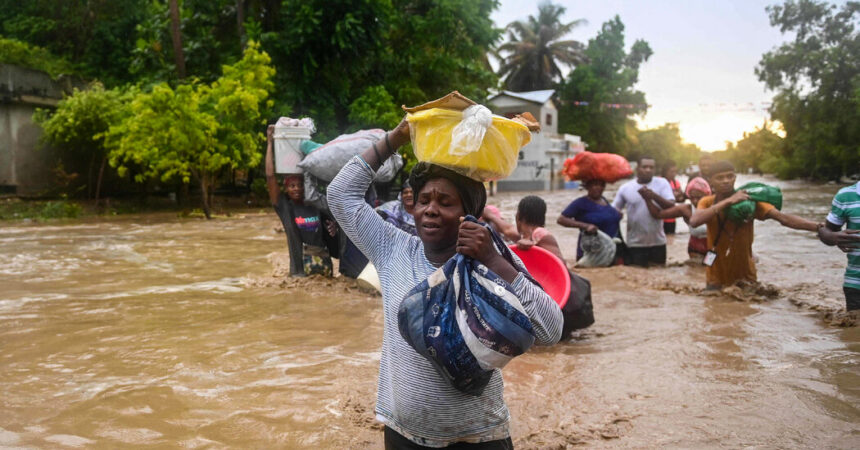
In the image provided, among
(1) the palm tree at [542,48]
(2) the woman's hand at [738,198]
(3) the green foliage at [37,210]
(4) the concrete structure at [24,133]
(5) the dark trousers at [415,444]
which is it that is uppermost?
(1) the palm tree at [542,48]

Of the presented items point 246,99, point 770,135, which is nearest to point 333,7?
point 246,99

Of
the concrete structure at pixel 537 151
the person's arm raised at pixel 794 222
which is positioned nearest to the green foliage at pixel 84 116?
the person's arm raised at pixel 794 222

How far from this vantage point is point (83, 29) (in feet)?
84.0

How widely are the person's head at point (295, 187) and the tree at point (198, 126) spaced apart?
10657mm

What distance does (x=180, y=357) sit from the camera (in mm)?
4758

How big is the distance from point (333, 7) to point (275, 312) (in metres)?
14.9

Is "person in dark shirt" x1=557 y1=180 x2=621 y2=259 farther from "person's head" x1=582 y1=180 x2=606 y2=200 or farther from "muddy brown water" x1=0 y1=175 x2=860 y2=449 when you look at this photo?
"muddy brown water" x1=0 y1=175 x2=860 y2=449

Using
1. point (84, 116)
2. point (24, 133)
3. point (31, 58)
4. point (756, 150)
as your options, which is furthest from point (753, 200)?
point (756, 150)

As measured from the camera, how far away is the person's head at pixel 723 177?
6.13m

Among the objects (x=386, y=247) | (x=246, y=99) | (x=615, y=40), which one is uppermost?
(x=615, y=40)

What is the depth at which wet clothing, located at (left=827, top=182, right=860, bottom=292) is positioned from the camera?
516 cm

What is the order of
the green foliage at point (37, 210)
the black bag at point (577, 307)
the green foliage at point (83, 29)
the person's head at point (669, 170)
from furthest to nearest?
the green foliage at point (83, 29), the green foliage at point (37, 210), the person's head at point (669, 170), the black bag at point (577, 307)

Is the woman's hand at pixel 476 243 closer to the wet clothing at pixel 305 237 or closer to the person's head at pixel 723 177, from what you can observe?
the person's head at pixel 723 177

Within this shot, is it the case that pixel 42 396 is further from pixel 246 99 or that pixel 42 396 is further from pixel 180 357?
pixel 246 99
